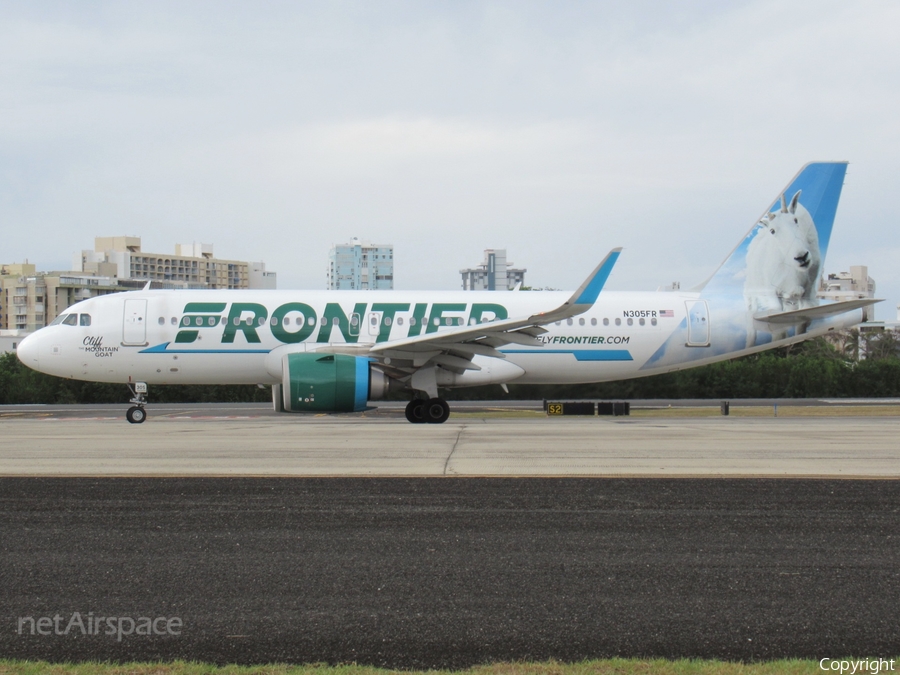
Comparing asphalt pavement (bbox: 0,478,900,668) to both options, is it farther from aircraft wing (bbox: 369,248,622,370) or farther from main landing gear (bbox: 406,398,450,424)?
main landing gear (bbox: 406,398,450,424)

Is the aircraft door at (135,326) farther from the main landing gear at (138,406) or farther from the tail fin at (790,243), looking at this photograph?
the tail fin at (790,243)

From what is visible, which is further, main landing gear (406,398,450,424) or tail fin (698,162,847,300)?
tail fin (698,162,847,300)

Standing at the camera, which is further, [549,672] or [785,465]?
[785,465]

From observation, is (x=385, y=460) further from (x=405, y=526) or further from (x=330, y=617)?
(x=330, y=617)

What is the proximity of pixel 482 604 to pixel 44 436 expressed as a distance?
12812 millimetres

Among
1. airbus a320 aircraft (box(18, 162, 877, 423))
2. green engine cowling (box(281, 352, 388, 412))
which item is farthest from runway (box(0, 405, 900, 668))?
airbus a320 aircraft (box(18, 162, 877, 423))

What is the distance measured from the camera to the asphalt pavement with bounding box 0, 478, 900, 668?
4.72m

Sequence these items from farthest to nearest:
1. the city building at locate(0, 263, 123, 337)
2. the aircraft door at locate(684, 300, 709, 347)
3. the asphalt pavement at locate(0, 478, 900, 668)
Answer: the city building at locate(0, 263, 123, 337) < the aircraft door at locate(684, 300, 709, 347) < the asphalt pavement at locate(0, 478, 900, 668)

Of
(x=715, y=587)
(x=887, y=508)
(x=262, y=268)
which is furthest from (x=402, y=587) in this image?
(x=262, y=268)

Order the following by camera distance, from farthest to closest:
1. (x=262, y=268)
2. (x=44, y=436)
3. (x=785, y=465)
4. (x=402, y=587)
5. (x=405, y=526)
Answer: (x=262, y=268) → (x=44, y=436) → (x=785, y=465) → (x=405, y=526) → (x=402, y=587)

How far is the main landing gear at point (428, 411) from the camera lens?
20.7 metres

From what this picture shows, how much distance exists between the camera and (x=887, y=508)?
26.3ft
